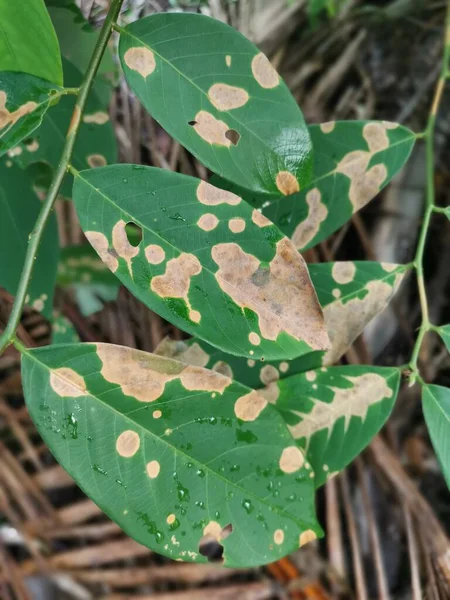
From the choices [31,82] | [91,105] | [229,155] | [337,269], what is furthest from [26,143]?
[337,269]

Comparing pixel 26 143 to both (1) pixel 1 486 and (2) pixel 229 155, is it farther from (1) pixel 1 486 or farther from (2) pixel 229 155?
(1) pixel 1 486

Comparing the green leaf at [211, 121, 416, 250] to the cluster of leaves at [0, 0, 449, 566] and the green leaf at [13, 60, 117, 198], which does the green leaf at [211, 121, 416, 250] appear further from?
the green leaf at [13, 60, 117, 198]

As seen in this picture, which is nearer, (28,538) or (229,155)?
(229,155)

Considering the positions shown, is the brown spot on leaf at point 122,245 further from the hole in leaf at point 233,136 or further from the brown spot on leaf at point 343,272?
the brown spot on leaf at point 343,272

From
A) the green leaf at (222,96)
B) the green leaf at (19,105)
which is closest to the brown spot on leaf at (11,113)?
the green leaf at (19,105)

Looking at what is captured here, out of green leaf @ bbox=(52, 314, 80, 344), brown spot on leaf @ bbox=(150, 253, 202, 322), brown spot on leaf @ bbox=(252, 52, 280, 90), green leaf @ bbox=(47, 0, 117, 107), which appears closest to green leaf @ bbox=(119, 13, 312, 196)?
brown spot on leaf @ bbox=(252, 52, 280, 90)
